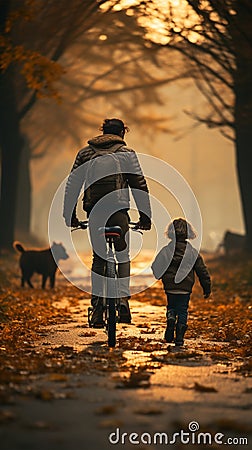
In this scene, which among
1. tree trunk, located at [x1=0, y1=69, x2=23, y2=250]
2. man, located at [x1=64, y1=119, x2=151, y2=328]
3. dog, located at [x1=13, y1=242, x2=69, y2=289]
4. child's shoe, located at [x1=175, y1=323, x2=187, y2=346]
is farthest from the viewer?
tree trunk, located at [x1=0, y1=69, x2=23, y2=250]

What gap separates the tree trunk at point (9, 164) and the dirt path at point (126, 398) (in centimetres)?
1803

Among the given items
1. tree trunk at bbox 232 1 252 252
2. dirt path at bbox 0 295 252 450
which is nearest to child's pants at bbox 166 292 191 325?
dirt path at bbox 0 295 252 450

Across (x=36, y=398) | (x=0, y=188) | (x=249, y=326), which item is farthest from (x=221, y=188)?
(x=36, y=398)

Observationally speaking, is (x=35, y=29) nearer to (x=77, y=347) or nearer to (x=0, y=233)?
(x=0, y=233)

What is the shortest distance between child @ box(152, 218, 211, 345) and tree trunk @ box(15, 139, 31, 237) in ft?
103

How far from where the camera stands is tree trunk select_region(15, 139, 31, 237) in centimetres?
4212

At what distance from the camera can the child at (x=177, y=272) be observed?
10.2 meters

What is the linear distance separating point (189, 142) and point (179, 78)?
6419 cm

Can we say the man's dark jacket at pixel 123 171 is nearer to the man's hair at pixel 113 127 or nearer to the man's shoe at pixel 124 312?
the man's hair at pixel 113 127

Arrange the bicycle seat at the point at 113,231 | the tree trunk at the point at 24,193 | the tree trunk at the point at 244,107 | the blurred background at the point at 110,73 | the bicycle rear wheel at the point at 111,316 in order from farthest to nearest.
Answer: the tree trunk at the point at 24,193, the blurred background at the point at 110,73, the tree trunk at the point at 244,107, the bicycle seat at the point at 113,231, the bicycle rear wheel at the point at 111,316

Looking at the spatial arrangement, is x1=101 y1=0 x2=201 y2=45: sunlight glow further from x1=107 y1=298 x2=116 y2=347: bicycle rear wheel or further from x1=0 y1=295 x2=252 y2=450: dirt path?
x1=107 y1=298 x2=116 y2=347: bicycle rear wheel

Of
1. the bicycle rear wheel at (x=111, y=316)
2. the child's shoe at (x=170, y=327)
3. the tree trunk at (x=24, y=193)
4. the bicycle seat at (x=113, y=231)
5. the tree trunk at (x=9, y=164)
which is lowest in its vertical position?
the tree trunk at (x=24, y=193)

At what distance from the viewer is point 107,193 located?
9914 millimetres

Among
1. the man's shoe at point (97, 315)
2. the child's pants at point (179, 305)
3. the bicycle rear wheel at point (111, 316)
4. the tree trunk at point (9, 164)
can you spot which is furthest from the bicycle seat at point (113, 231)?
the tree trunk at point (9, 164)
